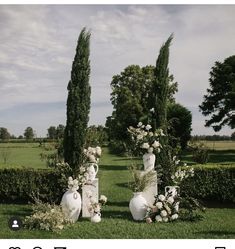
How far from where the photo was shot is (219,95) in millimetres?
40750

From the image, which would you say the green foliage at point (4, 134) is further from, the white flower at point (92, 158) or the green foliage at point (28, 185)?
the white flower at point (92, 158)

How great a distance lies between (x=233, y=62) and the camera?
39594 millimetres

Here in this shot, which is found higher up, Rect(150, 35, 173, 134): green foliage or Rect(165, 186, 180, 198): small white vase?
Rect(150, 35, 173, 134): green foliage

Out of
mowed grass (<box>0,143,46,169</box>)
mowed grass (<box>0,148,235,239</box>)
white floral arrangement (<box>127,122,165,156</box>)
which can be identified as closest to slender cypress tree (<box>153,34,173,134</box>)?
white floral arrangement (<box>127,122,165,156</box>)

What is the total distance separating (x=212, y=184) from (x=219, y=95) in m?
30.3

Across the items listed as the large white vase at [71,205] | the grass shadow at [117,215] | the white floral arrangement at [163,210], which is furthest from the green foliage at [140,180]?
the large white vase at [71,205]

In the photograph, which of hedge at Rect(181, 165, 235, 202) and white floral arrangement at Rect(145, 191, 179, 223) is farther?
hedge at Rect(181, 165, 235, 202)

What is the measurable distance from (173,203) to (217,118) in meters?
31.8

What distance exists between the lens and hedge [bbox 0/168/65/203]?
464 inches

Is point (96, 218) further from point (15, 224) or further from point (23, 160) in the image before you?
point (23, 160)

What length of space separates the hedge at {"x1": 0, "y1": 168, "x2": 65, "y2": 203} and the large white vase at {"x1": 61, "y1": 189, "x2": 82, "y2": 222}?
2.18m

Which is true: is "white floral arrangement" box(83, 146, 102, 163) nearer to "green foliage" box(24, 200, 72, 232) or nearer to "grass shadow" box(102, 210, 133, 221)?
"grass shadow" box(102, 210, 133, 221)

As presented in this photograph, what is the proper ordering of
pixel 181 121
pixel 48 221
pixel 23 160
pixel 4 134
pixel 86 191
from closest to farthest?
pixel 48 221 → pixel 86 191 → pixel 23 160 → pixel 181 121 → pixel 4 134

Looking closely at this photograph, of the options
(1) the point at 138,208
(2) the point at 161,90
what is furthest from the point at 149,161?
(2) the point at 161,90
